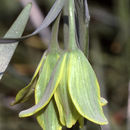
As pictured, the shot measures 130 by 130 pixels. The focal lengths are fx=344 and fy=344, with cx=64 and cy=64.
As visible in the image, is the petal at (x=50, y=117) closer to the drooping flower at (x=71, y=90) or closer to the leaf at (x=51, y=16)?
the drooping flower at (x=71, y=90)

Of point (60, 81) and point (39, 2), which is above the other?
point (60, 81)

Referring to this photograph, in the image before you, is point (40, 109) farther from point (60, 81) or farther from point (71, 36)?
point (71, 36)

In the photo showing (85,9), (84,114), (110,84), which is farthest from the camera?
(110,84)

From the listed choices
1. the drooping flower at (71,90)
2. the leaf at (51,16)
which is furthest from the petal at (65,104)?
the leaf at (51,16)

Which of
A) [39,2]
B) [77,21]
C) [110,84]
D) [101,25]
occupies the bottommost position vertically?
[110,84]

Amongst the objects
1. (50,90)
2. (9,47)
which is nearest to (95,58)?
(9,47)

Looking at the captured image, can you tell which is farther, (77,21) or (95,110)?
(77,21)

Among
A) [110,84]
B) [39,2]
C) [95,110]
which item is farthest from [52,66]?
[39,2]

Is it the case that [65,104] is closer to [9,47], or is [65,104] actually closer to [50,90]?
[50,90]

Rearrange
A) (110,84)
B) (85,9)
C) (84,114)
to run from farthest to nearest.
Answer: (110,84), (85,9), (84,114)
